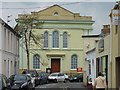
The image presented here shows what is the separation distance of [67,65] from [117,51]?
46.3m

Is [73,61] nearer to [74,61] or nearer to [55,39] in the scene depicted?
[74,61]

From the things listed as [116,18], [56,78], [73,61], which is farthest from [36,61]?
[116,18]

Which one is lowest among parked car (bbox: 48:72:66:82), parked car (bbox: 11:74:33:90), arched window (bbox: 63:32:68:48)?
parked car (bbox: 48:72:66:82)

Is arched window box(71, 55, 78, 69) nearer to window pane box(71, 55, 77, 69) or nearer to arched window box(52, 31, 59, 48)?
window pane box(71, 55, 77, 69)

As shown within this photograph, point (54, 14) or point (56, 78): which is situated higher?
point (54, 14)

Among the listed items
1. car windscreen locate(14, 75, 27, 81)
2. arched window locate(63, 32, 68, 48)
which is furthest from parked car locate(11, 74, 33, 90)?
arched window locate(63, 32, 68, 48)

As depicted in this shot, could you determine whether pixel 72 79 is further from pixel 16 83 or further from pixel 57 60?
pixel 16 83

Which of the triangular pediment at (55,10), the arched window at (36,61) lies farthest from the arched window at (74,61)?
the triangular pediment at (55,10)

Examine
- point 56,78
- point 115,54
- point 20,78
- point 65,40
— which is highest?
point 65,40

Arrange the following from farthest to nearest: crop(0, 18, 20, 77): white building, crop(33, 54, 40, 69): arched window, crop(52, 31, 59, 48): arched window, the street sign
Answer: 1. crop(52, 31, 59, 48): arched window
2. crop(33, 54, 40, 69): arched window
3. crop(0, 18, 20, 77): white building
4. the street sign

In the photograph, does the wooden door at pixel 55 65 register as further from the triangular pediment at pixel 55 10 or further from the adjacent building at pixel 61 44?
the triangular pediment at pixel 55 10

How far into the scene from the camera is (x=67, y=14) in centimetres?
7238

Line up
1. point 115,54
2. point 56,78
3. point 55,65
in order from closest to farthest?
point 115,54 < point 56,78 < point 55,65

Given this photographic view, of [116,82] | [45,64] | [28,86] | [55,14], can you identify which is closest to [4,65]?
[28,86]
